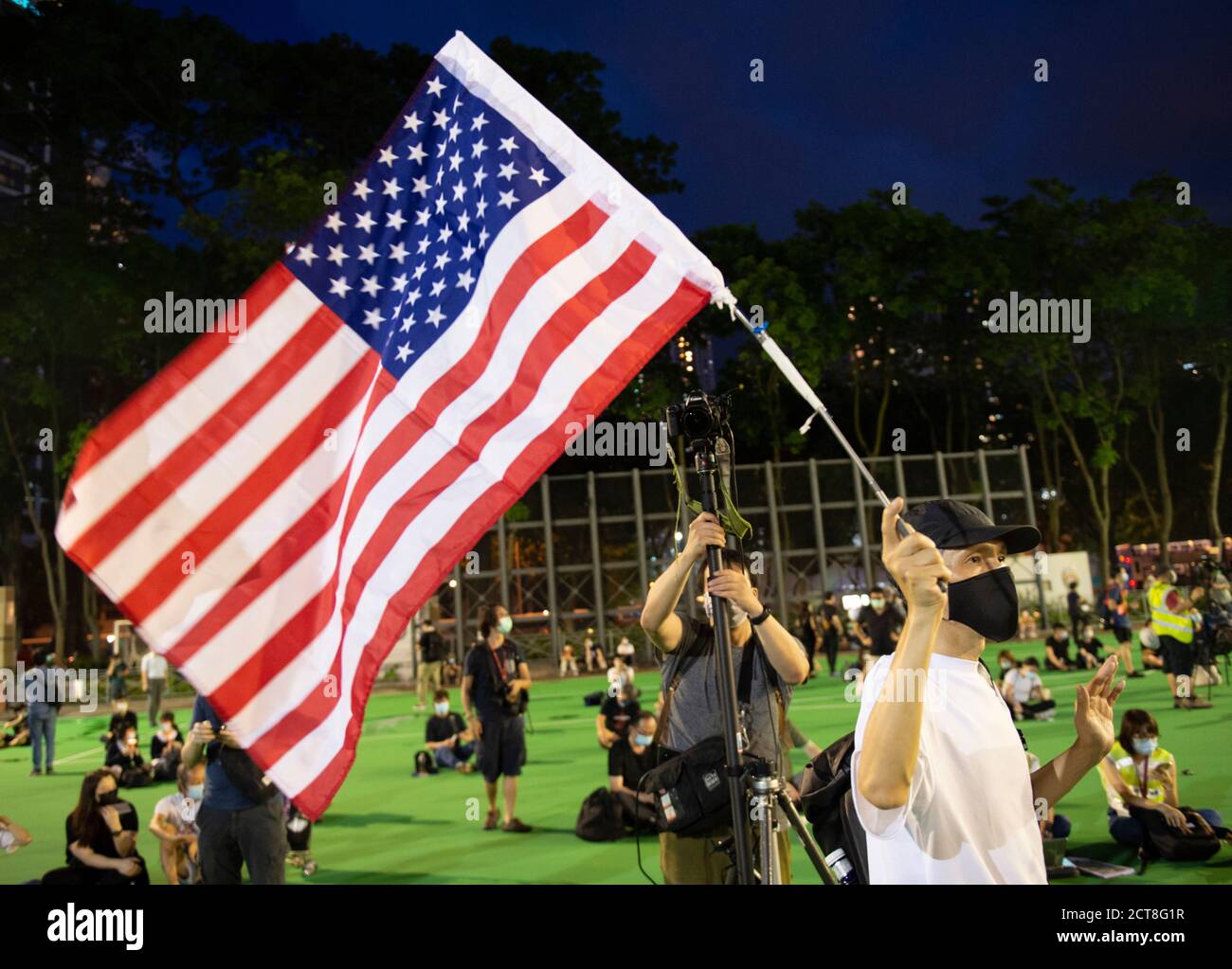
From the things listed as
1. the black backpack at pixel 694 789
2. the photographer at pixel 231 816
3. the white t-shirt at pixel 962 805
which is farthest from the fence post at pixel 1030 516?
the white t-shirt at pixel 962 805

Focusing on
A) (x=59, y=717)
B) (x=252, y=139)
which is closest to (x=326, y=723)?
(x=59, y=717)

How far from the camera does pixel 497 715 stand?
1028 cm

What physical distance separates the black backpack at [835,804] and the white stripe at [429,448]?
1.74m

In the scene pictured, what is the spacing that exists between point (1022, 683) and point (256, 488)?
13.1m

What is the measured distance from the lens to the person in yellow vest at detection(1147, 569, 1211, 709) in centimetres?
1500

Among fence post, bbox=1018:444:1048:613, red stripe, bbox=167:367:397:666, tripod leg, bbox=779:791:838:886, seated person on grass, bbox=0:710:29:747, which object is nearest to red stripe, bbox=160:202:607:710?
red stripe, bbox=167:367:397:666

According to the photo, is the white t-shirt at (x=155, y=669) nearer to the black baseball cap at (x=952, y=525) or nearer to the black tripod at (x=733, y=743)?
the black tripod at (x=733, y=743)

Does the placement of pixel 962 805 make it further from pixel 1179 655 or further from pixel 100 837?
pixel 1179 655

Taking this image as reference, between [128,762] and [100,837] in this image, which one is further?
[128,762]

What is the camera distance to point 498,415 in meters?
4.48

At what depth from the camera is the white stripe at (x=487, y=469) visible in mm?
4152

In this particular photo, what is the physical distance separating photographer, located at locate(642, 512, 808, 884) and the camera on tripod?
940 mm

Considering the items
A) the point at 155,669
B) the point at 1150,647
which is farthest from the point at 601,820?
the point at 155,669

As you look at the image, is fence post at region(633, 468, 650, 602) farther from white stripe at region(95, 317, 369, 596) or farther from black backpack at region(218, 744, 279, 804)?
white stripe at region(95, 317, 369, 596)
